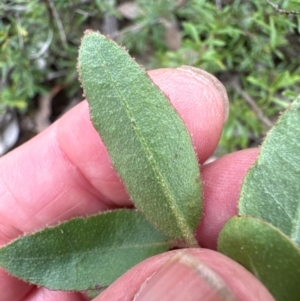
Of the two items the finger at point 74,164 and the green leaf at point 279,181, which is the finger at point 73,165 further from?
the green leaf at point 279,181

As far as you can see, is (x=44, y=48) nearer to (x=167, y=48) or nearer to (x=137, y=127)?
(x=167, y=48)

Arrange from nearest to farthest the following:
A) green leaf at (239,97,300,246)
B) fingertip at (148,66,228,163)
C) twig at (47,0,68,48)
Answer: green leaf at (239,97,300,246) → fingertip at (148,66,228,163) → twig at (47,0,68,48)

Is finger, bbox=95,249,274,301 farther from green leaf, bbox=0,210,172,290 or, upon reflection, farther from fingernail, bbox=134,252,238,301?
green leaf, bbox=0,210,172,290

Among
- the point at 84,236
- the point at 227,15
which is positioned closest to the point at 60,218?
the point at 84,236

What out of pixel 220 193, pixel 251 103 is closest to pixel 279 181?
pixel 220 193

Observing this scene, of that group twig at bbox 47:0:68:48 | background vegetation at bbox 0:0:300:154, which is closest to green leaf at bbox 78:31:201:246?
background vegetation at bbox 0:0:300:154

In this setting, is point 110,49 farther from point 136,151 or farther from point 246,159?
point 246,159

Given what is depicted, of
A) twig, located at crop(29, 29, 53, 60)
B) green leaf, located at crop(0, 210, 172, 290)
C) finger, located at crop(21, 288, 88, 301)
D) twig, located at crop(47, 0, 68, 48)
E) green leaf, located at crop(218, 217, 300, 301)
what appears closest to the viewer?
green leaf, located at crop(218, 217, 300, 301)

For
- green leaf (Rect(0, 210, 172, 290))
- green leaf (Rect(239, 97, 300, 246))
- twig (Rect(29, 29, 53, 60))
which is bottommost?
green leaf (Rect(0, 210, 172, 290))
